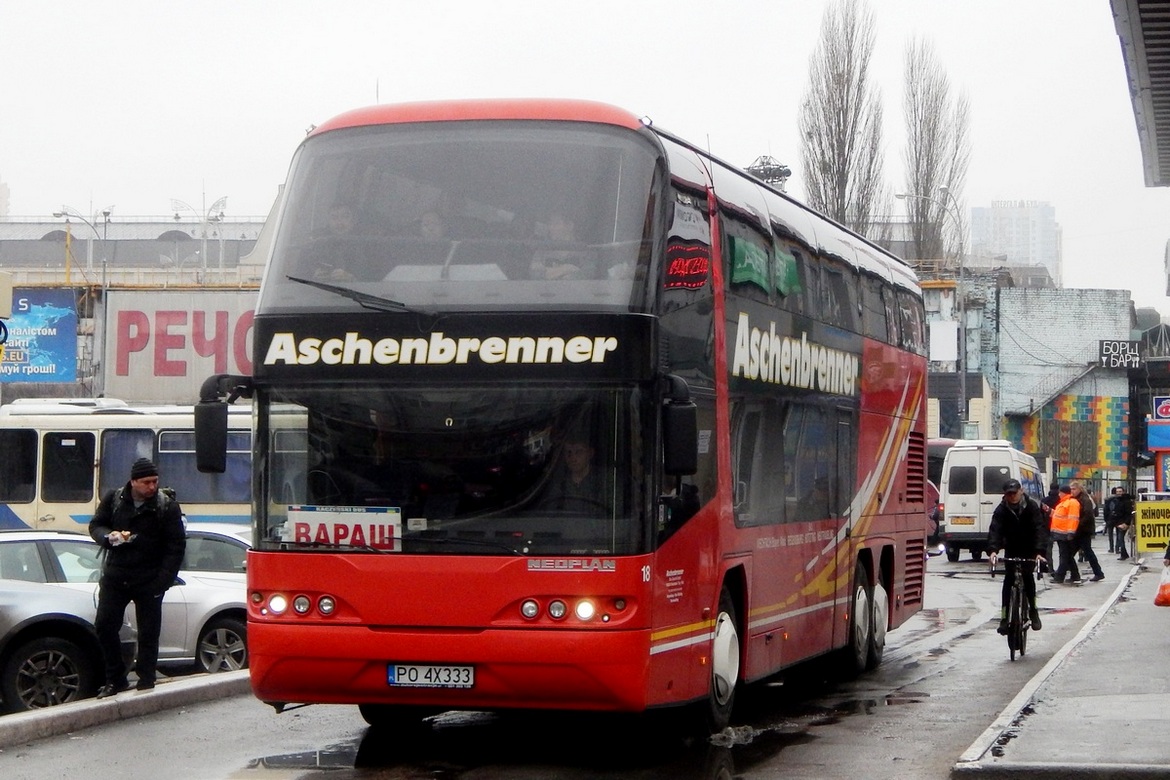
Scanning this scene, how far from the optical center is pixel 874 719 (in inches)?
473

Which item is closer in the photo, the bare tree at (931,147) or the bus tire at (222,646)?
the bus tire at (222,646)

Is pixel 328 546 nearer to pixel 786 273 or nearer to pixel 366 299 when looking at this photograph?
pixel 366 299

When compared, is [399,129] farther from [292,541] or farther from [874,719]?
[874,719]

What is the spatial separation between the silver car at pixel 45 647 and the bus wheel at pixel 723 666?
493 cm

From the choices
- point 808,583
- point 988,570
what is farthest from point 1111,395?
point 808,583

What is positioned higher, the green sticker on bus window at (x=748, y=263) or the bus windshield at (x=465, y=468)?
the green sticker on bus window at (x=748, y=263)

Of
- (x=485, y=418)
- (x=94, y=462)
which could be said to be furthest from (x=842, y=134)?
(x=485, y=418)

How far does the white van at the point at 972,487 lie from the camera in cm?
4125

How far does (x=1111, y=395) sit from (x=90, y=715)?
64957 mm

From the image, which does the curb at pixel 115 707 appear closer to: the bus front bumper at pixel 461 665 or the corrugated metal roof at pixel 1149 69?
the bus front bumper at pixel 461 665

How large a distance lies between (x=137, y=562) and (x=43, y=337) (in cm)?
5170

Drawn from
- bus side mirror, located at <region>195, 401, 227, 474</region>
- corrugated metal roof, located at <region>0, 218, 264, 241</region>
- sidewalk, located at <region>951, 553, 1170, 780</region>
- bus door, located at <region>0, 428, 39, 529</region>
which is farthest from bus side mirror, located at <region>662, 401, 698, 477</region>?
corrugated metal roof, located at <region>0, 218, 264, 241</region>

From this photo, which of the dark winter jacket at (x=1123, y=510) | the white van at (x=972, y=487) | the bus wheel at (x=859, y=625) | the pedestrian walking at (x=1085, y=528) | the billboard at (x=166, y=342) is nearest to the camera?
the bus wheel at (x=859, y=625)

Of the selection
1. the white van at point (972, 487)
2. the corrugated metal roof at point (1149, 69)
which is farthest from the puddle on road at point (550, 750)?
the white van at point (972, 487)
